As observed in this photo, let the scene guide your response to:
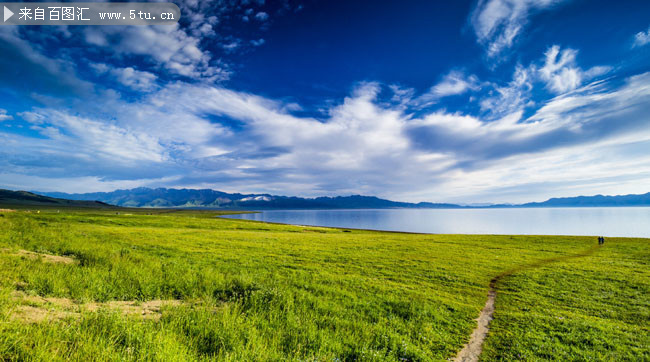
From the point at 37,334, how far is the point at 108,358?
62.1 inches

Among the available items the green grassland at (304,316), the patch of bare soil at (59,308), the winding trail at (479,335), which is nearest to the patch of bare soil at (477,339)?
the winding trail at (479,335)

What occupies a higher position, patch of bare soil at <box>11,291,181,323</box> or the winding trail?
patch of bare soil at <box>11,291,181,323</box>

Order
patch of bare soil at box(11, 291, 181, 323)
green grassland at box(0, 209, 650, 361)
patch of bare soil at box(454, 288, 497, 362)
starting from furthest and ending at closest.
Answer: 1. patch of bare soil at box(454, 288, 497, 362)
2. patch of bare soil at box(11, 291, 181, 323)
3. green grassland at box(0, 209, 650, 361)

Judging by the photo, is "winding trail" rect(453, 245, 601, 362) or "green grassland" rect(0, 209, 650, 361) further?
"winding trail" rect(453, 245, 601, 362)

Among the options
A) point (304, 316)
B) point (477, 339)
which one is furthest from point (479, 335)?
point (304, 316)

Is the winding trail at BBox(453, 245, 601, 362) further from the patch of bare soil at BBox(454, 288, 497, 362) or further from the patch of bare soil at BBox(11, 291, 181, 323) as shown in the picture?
the patch of bare soil at BBox(11, 291, 181, 323)

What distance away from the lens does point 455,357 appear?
881cm

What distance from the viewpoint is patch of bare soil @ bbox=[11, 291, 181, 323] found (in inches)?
247

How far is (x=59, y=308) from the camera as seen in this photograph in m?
7.10

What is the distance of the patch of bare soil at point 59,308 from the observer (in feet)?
20.6

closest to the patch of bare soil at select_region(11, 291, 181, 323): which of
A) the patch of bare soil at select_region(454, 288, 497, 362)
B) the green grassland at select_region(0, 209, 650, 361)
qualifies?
the green grassland at select_region(0, 209, 650, 361)

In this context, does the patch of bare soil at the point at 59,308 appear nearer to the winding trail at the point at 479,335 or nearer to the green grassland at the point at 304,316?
the green grassland at the point at 304,316

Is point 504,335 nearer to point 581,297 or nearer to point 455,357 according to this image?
point 455,357

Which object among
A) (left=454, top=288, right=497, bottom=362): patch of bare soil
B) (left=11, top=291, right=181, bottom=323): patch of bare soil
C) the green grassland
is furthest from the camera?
(left=454, top=288, right=497, bottom=362): patch of bare soil
